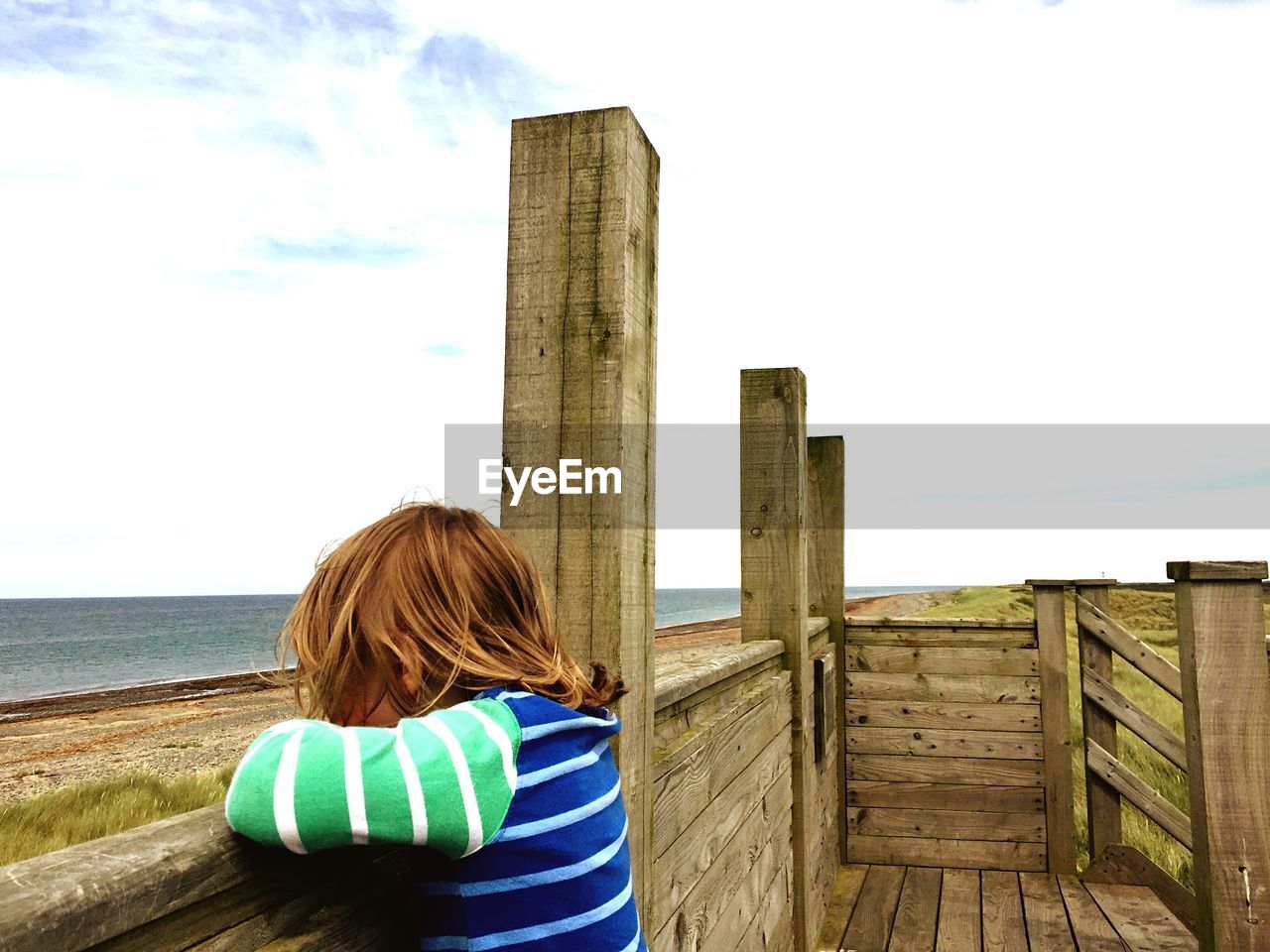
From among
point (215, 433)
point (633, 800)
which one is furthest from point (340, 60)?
point (215, 433)

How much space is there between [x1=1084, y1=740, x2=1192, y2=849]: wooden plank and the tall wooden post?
12.0 feet

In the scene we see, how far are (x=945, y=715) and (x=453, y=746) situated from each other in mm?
4355

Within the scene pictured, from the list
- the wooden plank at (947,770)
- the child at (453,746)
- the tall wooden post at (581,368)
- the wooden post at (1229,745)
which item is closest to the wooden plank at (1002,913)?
the wooden plank at (947,770)

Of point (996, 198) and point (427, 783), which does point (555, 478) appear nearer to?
point (427, 783)

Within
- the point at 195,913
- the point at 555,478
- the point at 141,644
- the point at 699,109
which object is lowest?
the point at 141,644

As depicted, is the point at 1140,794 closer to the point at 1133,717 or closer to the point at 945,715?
the point at 1133,717

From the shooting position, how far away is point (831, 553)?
186 inches

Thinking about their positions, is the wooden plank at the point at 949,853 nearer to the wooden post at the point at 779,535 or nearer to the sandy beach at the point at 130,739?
the wooden post at the point at 779,535

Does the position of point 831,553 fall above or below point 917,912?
above

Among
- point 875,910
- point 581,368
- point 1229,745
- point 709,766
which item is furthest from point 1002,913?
point 581,368

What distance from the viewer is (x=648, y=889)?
66.8 inches

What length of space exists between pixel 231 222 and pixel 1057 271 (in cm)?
2099

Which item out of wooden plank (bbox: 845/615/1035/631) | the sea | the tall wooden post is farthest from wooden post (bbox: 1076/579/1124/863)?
the sea

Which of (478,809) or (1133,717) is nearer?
(478,809)
